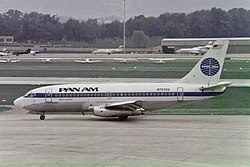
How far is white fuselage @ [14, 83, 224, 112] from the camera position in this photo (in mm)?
25000

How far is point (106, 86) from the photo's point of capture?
25.6 m

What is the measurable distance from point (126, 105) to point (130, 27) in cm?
554

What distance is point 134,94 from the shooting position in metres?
25.3

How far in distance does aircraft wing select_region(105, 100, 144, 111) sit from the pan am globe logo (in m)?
3.17

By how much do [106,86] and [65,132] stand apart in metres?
5.11

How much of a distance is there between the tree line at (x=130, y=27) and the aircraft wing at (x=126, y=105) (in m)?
3.06

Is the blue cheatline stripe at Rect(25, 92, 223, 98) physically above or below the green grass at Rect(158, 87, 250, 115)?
above

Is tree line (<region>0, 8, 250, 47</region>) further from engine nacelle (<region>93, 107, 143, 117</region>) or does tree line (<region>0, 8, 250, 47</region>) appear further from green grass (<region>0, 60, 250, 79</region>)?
green grass (<region>0, 60, 250, 79</region>)

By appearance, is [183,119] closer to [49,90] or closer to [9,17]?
[49,90]

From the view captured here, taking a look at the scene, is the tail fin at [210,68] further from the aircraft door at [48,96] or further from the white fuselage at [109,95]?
the aircraft door at [48,96]

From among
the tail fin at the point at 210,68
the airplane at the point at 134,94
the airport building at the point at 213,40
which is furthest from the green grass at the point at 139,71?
the airport building at the point at 213,40

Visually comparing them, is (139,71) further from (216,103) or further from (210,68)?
(210,68)

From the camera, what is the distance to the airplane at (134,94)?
24922 mm

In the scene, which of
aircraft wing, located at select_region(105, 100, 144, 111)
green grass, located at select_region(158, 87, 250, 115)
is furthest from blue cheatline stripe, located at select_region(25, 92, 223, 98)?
green grass, located at select_region(158, 87, 250, 115)
